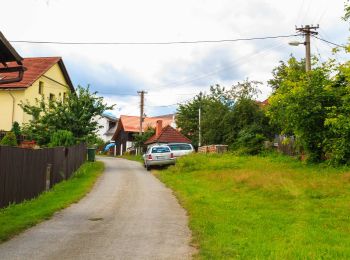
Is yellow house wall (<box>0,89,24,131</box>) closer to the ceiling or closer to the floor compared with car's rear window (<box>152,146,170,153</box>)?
closer to the ceiling

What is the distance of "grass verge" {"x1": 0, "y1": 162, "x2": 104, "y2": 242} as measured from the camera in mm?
10445

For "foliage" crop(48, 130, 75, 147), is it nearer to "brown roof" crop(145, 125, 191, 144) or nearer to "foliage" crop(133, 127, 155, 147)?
"brown roof" crop(145, 125, 191, 144)

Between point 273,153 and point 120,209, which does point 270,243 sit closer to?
point 120,209

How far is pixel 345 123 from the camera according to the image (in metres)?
21.0

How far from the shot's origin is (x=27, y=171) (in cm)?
1566

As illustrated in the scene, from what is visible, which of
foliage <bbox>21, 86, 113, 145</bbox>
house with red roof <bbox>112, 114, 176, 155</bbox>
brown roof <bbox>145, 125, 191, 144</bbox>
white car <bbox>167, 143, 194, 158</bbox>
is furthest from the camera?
house with red roof <bbox>112, 114, 176, 155</bbox>

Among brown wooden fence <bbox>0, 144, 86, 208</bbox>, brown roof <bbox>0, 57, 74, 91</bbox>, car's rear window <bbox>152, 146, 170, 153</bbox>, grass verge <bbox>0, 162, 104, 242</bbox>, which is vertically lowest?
grass verge <bbox>0, 162, 104, 242</bbox>

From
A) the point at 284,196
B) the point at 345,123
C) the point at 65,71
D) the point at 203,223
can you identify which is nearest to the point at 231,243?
the point at 203,223

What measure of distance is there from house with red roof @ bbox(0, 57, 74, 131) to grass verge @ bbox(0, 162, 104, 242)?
15704mm

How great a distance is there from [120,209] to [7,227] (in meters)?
3.95

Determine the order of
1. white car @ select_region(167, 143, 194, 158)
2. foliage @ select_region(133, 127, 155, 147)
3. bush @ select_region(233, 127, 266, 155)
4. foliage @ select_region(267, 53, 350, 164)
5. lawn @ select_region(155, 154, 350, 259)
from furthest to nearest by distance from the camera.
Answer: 1. foliage @ select_region(133, 127, 155, 147)
2. bush @ select_region(233, 127, 266, 155)
3. white car @ select_region(167, 143, 194, 158)
4. foliage @ select_region(267, 53, 350, 164)
5. lawn @ select_region(155, 154, 350, 259)

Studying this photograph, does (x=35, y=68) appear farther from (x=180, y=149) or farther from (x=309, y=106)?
(x=309, y=106)

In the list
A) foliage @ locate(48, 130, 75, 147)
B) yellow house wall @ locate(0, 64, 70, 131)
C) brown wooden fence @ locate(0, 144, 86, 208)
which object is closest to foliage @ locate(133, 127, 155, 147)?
yellow house wall @ locate(0, 64, 70, 131)

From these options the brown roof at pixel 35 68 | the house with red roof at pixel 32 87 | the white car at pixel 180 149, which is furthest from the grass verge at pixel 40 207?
the brown roof at pixel 35 68
